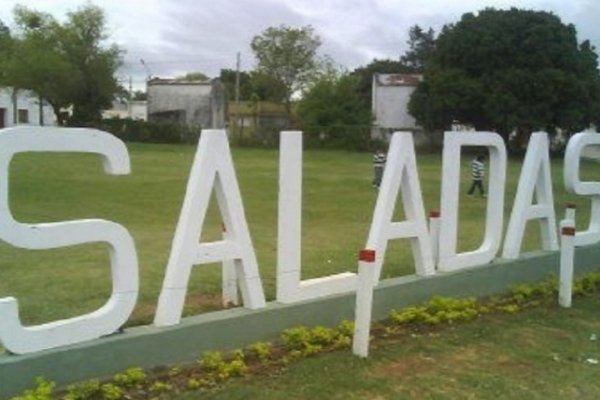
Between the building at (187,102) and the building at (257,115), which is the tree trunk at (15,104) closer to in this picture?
the building at (187,102)

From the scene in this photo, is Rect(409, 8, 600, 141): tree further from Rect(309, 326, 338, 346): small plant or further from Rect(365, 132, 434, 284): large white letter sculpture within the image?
Rect(309, 326, 338, 346): small plant

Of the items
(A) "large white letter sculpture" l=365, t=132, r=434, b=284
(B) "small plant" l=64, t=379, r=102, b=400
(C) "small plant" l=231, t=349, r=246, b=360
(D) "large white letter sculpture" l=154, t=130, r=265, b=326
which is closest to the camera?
(B) "small plant" l=64, t=379, r=102, b=400

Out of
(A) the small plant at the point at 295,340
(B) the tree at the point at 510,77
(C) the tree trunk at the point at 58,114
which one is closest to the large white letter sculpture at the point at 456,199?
(A) the small plant at the point at 295,340

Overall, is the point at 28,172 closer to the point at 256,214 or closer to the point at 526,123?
the point at 256,214

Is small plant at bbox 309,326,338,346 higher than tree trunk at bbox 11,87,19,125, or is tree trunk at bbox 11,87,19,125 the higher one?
tree trunk at bbox 11,87,19,125

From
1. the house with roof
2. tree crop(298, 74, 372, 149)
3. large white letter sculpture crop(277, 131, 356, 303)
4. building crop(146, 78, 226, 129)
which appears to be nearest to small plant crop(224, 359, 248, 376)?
large white letter sculpture crop(277, 131, 356, 303)

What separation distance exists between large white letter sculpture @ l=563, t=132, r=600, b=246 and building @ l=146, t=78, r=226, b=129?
44107 mm

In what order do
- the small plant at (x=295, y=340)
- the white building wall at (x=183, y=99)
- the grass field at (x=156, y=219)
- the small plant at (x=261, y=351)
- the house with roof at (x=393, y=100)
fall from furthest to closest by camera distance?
1. the white building wall at (x=183, y=99)
2. the house with roof at (x=393, y=100)
3. the grass field at (x=156, y=219)
4. the small plant at (x=295, y=340)
5. the small plant at (x=261, y=351)

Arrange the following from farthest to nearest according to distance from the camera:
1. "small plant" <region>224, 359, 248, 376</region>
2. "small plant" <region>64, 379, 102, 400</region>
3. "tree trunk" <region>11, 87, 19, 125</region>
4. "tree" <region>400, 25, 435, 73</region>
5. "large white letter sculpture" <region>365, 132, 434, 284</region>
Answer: "tree" <region>400, 25, 435, 73</region>
"tree trunk" <region>11, 87, 19, 125</region>
"large white letter sculpture" <region>365, 132, 434, 284</region>
"small plant" <region>224, 359, 248, 376</region>
"small plant" <region>64, 379, 102, 400</region>

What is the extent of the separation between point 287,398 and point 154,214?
10.3 m

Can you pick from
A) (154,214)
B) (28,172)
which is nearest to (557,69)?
(28,172)

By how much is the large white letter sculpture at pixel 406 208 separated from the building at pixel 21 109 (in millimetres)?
51636

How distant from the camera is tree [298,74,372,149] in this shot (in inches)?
1834

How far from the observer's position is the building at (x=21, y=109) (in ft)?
191
